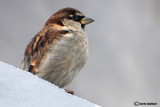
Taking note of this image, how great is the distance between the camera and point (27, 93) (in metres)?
0.89

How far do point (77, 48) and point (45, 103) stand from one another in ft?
4.36

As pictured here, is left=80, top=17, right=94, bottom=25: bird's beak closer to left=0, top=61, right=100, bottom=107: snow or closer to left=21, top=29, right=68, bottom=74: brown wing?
left=21, top=29, right=68, bottom=74: brown wing

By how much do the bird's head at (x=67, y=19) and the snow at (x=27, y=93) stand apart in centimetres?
144

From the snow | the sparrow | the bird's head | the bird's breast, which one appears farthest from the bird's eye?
the snow

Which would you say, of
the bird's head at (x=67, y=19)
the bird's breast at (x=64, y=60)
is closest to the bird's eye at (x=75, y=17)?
the bird's head at (x=67, y=19)

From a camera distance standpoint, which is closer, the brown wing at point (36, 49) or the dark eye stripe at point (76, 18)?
the brown wing at point (36, 49)

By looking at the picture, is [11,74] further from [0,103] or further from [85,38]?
[85,38]

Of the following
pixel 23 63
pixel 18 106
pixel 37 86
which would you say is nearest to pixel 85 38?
pixel 23 63

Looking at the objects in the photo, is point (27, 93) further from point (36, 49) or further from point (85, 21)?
point (85, 21)

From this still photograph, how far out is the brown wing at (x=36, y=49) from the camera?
2.14 meters

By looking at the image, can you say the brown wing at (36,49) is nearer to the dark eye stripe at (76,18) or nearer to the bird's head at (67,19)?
the bird's head at (67,19)

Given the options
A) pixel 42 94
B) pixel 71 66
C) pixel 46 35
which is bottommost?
pixel 71 66

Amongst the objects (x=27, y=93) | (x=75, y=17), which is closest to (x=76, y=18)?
(x=75, y=17)

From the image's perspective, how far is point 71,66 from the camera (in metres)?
2.13
